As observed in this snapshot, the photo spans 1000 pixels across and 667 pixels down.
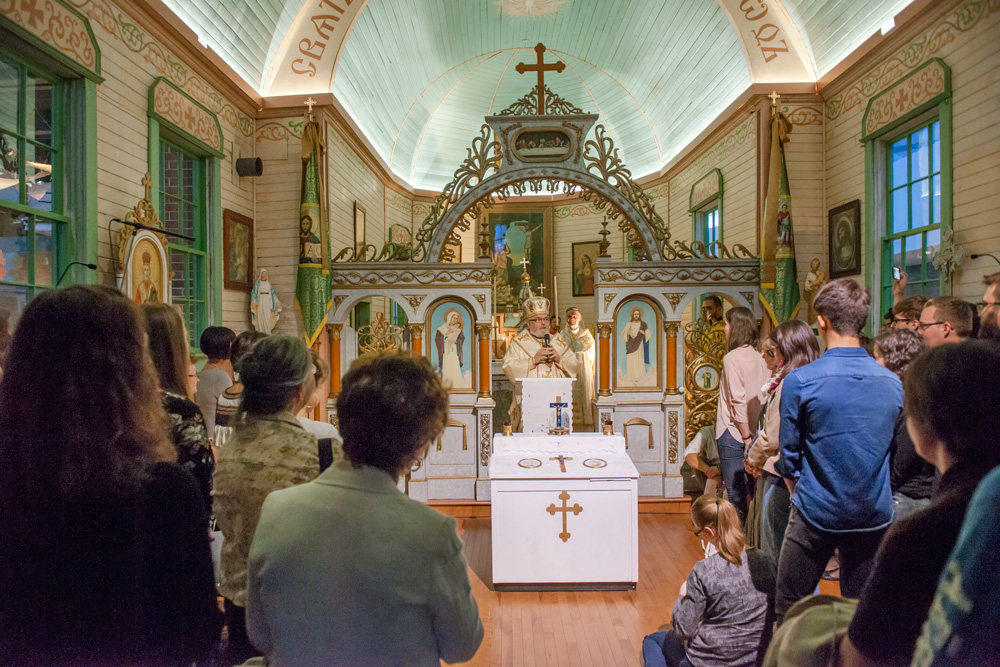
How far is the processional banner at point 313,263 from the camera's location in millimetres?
7160

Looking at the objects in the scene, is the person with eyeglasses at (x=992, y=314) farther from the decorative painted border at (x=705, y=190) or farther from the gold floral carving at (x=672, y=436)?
the decorative painted border at (x=705, y=190)

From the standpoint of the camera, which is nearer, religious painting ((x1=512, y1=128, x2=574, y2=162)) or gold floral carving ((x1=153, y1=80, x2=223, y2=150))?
gold floral carving ((x1=153, y1=80, x2=223, y2=150))

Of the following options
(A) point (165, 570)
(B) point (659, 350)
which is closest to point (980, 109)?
(B) point (659, 350)

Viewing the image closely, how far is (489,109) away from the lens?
13500 millimetres

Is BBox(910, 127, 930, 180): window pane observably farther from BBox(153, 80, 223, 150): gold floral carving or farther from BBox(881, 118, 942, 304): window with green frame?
BBox(153, 80, 223, 150): gold floral carving

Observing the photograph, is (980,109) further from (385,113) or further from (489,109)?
(489,109)

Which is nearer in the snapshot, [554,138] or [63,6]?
[63,6]

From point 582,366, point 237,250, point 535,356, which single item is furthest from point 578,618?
point 582,366

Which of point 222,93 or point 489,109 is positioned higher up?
point 489,109

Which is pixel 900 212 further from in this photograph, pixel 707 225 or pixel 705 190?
pixel 707 225

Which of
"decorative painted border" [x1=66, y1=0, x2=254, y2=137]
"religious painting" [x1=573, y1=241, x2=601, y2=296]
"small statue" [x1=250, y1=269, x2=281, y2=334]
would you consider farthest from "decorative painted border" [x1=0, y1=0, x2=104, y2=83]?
"religious painting" [x1=573, y1=241, x2=601, y2=296]

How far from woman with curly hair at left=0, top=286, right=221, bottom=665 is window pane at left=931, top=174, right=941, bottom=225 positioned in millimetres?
6947

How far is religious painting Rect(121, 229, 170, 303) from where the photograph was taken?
16.8 feet

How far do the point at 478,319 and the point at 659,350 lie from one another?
6.85 ft
